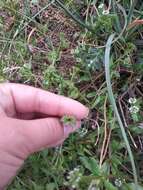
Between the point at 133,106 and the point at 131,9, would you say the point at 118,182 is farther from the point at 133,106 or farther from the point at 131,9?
the point at 131,9

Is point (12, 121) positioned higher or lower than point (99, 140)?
higher

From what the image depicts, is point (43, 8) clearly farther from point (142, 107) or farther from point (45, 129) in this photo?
point (45, 129)

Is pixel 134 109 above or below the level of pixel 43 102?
below

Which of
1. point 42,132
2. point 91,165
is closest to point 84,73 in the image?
point 91,165

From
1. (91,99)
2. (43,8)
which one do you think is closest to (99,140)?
(91,99)

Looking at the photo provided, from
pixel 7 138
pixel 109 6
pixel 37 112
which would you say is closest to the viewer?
pixel 7 138

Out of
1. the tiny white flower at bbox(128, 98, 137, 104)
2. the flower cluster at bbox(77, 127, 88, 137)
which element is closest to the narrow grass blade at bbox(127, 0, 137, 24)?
the tiny white flower at bbox(128, 98, 137, 104)

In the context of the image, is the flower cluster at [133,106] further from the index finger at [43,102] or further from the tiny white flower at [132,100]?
the index finger at [43,102]
